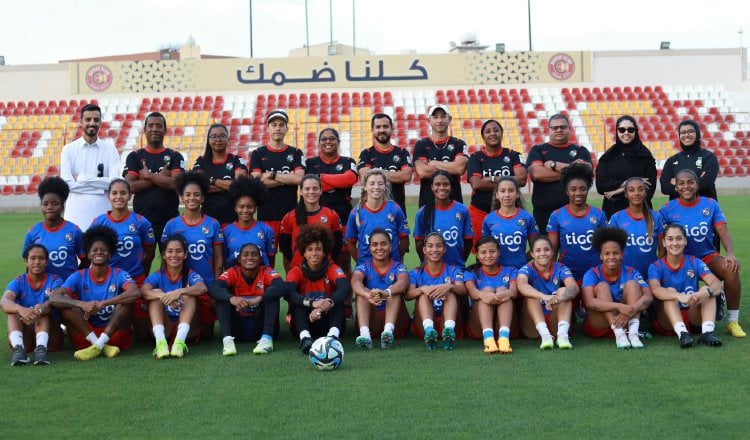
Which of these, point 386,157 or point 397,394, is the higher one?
point 386,157

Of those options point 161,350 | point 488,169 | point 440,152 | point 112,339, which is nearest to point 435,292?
point 488,169

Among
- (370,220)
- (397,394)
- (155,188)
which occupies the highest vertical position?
(155,188)

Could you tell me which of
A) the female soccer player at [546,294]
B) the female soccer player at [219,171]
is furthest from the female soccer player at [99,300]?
the female soccer player at [546,294]

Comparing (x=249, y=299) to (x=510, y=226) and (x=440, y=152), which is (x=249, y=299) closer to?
(x=510, y=226)

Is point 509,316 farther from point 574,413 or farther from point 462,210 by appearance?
point 574,413

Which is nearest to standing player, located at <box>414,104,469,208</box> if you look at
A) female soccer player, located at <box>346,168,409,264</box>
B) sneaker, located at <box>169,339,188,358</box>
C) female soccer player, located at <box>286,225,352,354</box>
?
female soccer player, located at <box>346,168,409,264</box>

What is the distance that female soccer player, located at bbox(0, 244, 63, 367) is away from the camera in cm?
592

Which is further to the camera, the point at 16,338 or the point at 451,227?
the point at 451,227

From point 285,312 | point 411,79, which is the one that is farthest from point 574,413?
point 411,79

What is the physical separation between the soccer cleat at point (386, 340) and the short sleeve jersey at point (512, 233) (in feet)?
3.55

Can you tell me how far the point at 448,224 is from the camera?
6.79 metres

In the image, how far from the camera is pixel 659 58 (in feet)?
94.1

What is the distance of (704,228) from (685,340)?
110cm

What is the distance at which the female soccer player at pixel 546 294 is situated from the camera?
608 cm
